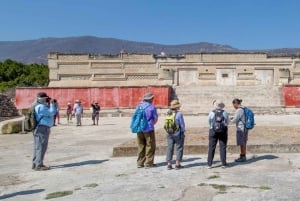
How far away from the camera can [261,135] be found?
15.5m

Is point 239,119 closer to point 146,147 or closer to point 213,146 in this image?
point 213,146

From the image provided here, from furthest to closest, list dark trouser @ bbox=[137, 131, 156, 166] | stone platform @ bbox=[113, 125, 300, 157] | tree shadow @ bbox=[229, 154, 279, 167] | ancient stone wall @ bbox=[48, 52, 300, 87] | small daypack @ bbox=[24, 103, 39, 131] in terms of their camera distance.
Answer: ancient stone wall @ bbox=[48, 52, 300, 87], stone platform @ bbox=[113, 125, 300, 157], small daypack @ bbox=[24, 103, 39, 131], tree shadow @ bbox=[229, 154, 279, 167], dark trouser @ bbox=[137, 131, 156, 166]

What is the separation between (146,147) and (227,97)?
32.3 m

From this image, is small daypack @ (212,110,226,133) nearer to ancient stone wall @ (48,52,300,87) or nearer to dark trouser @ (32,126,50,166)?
dark trouser @ (32,126,50,166)

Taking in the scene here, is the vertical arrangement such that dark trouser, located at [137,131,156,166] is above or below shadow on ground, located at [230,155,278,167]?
above

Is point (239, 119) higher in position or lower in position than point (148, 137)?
higher

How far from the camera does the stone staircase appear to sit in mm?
40094

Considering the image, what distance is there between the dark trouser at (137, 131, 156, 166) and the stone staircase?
28.0m

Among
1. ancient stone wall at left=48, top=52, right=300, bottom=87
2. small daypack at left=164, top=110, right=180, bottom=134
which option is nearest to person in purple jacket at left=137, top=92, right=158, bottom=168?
small daypack at left=164, top=110, right=180, bottom=134

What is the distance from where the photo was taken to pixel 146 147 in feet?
36.1

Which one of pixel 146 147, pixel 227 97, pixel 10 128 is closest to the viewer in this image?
pixel 146 147

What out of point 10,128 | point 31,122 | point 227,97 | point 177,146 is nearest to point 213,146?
point 177,146

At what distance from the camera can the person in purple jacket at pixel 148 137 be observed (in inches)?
424

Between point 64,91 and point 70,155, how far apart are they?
29448mm
